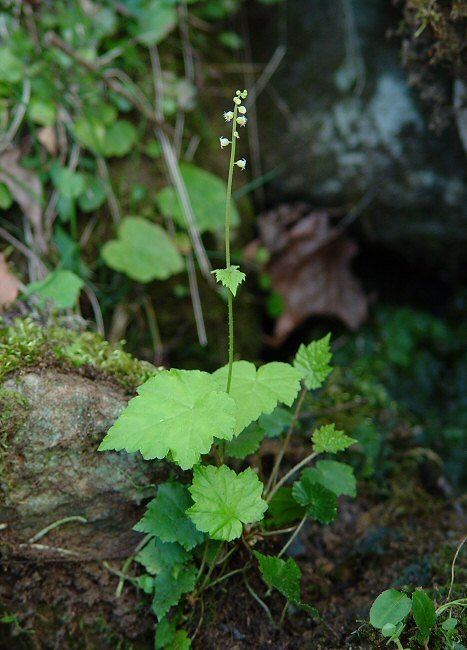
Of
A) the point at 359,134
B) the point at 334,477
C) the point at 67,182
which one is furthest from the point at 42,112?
the point at 334,477

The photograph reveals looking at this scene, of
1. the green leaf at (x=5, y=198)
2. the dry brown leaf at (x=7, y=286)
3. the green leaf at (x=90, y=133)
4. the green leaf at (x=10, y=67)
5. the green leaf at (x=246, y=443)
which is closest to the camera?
the green leaf at (x=246, y=443)

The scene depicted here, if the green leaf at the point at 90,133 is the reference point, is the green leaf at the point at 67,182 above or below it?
below

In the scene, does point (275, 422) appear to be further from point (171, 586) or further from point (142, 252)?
point (142, 252)

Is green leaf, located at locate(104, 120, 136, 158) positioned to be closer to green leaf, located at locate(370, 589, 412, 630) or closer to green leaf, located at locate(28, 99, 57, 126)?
green leaf, located at locate(28, 99, 57, 126)

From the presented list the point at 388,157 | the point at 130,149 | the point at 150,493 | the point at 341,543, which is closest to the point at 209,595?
the point at 150,493

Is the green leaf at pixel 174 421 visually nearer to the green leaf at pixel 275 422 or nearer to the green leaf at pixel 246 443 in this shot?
the green leaf at pixel 246 443

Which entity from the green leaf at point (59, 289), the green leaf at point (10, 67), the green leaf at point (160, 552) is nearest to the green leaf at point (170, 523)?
the green leaf at point (160, 552)
